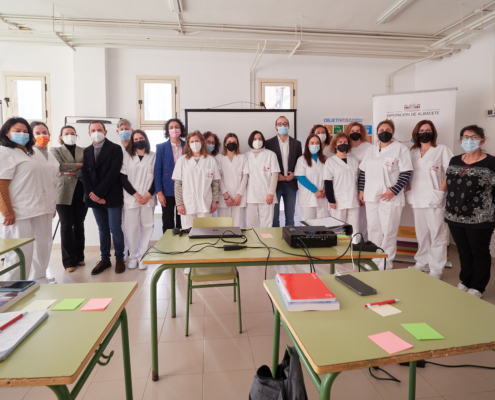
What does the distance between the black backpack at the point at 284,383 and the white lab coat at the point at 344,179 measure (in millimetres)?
2810

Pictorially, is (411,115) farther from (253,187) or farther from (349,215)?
(253,187)

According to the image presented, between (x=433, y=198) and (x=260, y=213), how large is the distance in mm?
1993

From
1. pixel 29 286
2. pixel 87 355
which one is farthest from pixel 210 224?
pixel 87 355

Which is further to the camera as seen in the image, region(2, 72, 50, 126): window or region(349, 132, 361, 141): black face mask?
region(2, 72, 50, 126): window

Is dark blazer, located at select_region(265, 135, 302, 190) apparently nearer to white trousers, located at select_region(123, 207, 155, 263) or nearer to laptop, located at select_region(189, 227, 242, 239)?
white trousers, located at select_region(123, 207, 155, 263)

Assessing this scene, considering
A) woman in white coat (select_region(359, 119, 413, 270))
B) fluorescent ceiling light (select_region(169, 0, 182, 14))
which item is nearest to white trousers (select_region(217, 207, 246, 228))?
woman in white coat (select_region(359, 119, 413, 270))

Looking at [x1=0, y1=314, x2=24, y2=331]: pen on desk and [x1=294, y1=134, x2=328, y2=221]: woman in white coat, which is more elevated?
[x1=294, y1=134, x2=328, y2=221]: woman in white coat

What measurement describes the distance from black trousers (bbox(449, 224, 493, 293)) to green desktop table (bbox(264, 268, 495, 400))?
1.86m

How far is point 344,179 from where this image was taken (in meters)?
3.60

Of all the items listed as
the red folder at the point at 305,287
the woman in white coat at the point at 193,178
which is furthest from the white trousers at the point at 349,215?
the red folder at the point at 305,287

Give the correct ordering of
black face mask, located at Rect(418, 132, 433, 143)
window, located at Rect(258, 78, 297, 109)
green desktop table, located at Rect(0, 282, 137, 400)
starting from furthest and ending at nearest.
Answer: window, located at Rect(258, 78, 297, 109) → black face mask, located at Rect(418, 132, 433, 143) → green desktop table, located at Rect(0, 282, 137, 400)

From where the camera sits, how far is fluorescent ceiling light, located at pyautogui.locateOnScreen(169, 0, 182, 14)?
3.44m

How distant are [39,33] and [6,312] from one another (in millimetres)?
4202

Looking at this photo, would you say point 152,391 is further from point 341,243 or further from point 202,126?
point 202,126
